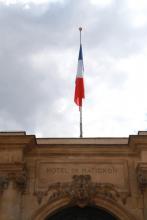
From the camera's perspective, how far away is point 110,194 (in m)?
13.8

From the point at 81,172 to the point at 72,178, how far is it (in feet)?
1.17

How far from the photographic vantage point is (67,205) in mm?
13820

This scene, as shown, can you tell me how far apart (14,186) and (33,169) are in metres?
0.89

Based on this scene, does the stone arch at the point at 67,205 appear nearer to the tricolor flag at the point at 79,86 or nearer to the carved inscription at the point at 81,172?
the carved inscription at the point at 81,172

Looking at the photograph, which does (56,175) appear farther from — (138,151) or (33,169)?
(138,151)

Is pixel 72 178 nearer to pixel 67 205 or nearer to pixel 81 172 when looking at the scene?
pixel 81 172

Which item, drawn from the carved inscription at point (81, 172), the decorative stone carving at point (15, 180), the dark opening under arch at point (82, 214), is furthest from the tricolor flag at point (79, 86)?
the decorative stone carving at point (15, 180)

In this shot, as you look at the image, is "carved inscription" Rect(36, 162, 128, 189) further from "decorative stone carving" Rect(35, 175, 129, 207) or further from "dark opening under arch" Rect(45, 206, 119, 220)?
"dark opening under arch" Rect(45, 206, 119, 220)

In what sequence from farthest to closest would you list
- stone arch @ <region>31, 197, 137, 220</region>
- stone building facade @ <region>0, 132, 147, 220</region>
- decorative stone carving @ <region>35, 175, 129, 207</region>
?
decorative stone carving @ <region>35, 175, 129, 207</region> < stone building facade @ <region>0, 132, 147, 220</region> < stone arch @ <region>31, 197, 137, 220</region>

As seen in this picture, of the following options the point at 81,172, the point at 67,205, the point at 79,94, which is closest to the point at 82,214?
the point at 67,205

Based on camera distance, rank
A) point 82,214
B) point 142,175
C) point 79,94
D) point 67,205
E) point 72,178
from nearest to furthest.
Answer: point 142,175
point 67,205
point 72,178
point 82,214
point 79,94

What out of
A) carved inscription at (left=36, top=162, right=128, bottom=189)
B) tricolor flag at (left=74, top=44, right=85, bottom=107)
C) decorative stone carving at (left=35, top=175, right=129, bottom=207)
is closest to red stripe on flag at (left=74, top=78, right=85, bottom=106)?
tricolor flag at (left=74, top=44, right=85, bottom=107)

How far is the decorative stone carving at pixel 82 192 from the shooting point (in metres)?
13.7

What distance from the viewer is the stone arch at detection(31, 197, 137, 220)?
44.2 ft
